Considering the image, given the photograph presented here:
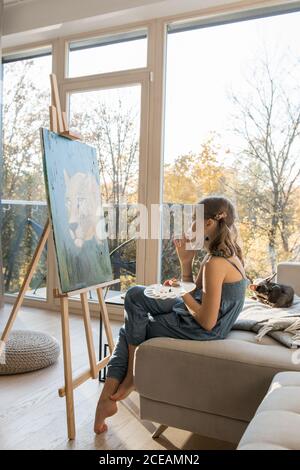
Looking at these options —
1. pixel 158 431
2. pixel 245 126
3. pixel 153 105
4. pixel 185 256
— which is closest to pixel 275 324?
pixel 185 256

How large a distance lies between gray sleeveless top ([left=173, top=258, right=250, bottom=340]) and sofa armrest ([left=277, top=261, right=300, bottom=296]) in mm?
1053

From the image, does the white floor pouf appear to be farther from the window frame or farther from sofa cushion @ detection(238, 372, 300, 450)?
sofa cushion @ detection(238, 372, 300, 450)

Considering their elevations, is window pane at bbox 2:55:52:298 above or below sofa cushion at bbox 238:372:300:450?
above

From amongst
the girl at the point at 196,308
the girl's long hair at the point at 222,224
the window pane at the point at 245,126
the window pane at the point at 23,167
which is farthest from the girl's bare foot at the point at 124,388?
the window pane at the point at 23,167

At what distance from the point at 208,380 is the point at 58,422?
2.83ft

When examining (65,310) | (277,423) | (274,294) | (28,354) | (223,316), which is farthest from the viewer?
(28,354)

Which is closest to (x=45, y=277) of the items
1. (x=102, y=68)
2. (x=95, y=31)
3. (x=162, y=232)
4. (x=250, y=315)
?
(x=162, y=232)

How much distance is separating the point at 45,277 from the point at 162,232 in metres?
1.51

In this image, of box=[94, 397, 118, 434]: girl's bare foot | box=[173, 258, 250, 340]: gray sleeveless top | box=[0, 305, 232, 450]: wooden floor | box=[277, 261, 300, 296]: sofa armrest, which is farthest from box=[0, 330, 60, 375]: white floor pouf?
box=[277, 261, 300, 296]: sofa armrest

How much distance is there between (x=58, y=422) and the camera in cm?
215

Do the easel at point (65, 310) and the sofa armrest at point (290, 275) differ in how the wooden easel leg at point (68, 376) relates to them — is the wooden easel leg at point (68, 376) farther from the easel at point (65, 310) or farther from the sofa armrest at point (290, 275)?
the sofa armrest at point (290, 275)

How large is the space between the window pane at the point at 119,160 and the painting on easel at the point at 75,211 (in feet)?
4.63

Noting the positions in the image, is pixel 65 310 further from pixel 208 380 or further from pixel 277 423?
pixel 277 423

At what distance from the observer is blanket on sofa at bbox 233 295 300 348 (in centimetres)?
193
